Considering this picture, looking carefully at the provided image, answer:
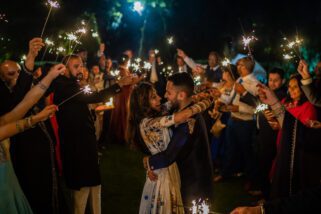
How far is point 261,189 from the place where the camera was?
6.42m

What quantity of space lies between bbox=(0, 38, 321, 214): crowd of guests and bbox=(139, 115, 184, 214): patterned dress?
0.01 metres

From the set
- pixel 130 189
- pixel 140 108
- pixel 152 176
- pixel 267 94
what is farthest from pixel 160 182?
pixel 130 189

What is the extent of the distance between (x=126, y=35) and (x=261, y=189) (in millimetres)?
20532

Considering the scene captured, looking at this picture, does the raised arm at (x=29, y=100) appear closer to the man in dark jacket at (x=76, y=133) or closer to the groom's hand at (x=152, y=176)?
the man in dark jacket at (x=76, y=133)

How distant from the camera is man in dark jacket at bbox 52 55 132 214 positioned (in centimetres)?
454

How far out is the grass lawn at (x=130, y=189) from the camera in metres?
5.97

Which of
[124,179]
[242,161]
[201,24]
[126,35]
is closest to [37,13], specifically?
[124,179]

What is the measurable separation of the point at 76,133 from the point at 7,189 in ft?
3.82

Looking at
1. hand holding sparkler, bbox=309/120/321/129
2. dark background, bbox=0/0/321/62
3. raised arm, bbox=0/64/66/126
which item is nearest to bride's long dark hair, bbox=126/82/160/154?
raised arm, bbox=0/64/66/126

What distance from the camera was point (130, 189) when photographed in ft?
22.0

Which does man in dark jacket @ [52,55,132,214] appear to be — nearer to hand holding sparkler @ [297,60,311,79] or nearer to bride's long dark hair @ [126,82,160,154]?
bride's long dark hair @ [126,82,160,154]

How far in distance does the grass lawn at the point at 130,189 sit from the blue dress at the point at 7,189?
228cm

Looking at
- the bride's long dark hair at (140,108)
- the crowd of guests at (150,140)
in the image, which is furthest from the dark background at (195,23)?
the bride's long dark hair at (140,108)

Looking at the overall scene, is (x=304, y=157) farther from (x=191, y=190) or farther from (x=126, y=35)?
(x=126, y=35)
